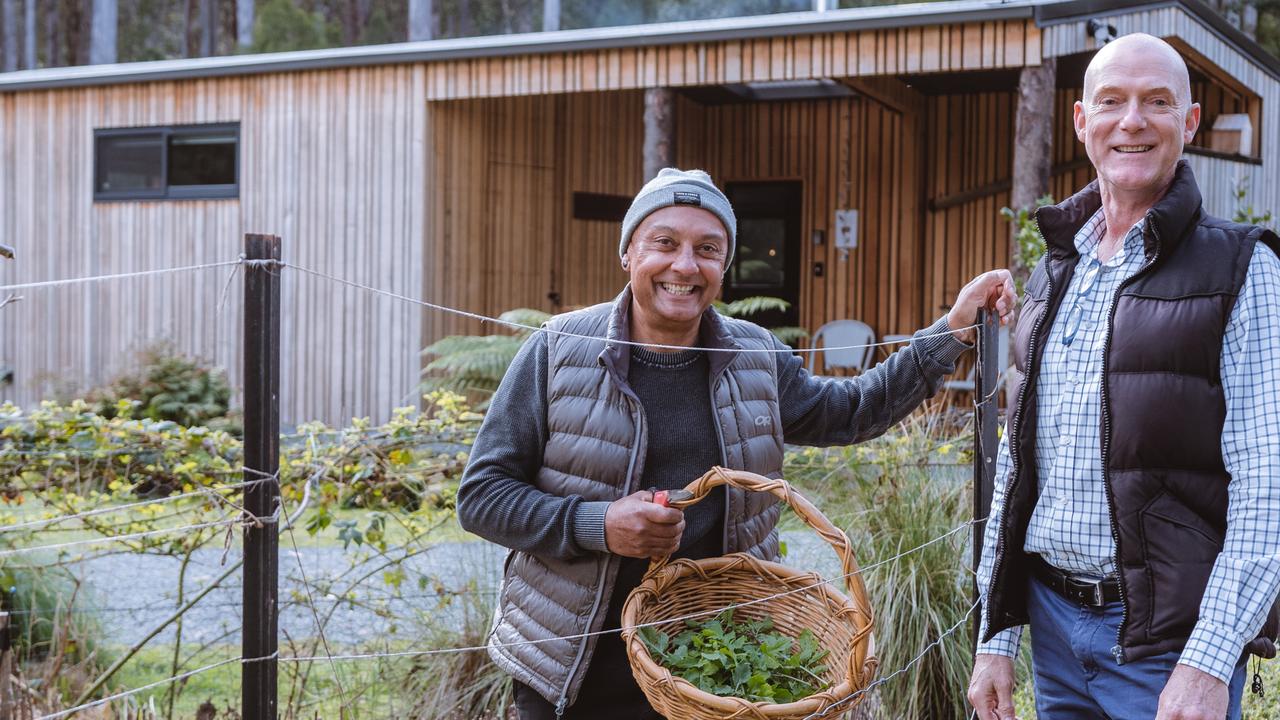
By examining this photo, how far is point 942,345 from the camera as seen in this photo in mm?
2975

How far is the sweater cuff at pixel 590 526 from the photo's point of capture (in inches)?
98.5

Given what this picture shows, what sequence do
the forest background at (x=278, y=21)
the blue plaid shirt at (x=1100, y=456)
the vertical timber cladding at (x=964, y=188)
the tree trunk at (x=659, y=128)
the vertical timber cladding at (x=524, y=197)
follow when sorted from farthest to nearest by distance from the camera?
the forest background at (x=278, y=21)
the vertical timber cladding at (x=964, y=188)
the vertical timber cladding at (x=524, y=197)
the tree trunk at (x=659, y=128)
the blue plaid shirt at (x=1100, y=456)

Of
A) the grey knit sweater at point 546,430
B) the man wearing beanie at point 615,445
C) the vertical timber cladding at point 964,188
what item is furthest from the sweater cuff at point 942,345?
the vertical timber cladding at point 964,188

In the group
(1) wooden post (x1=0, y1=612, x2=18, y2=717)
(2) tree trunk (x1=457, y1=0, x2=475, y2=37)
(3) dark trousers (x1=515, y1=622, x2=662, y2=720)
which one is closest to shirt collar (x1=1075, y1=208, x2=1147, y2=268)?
(3) dark trousers (x1=515, y1=622, x2=662, y2=720)

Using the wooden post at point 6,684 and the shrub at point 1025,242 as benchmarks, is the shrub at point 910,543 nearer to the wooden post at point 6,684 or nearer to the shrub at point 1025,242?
the wooden post at point 6,684

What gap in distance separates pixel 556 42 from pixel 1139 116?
8.48m

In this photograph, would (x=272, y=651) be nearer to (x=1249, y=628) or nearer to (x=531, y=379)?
(x=531, y=379)

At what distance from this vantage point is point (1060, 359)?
2.31 meters

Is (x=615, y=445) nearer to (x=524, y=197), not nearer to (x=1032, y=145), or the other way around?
(x=1032, y=145)

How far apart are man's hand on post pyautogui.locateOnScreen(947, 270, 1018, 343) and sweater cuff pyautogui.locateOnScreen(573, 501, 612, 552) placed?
92 cm

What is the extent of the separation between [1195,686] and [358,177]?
402 inches

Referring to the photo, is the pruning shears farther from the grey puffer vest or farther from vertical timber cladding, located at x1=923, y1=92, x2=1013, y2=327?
vertical timber cladding, located at x1=923, y1=92, x2=1013, y2=327

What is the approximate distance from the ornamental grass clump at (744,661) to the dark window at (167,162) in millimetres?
10321

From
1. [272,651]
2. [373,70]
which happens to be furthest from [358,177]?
[272,651]
